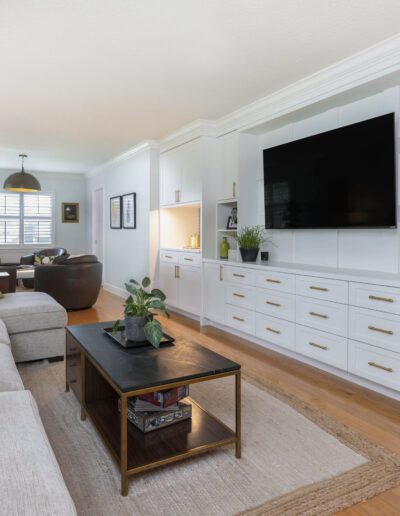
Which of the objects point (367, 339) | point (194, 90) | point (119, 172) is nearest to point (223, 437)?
point (367, 339)

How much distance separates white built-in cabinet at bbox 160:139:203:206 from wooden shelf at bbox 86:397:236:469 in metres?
3.20

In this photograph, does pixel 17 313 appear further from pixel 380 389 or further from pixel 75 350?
pixel 380 389

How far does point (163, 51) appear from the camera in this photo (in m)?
3.00

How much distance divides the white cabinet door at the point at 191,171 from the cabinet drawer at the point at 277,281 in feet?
4.98

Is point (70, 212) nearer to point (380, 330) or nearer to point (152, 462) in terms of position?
point (380, 330)

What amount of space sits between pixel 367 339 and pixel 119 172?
5.43m

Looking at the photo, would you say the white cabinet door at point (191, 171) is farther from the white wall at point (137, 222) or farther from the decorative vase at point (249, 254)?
the decorative vase at point (249, 254)

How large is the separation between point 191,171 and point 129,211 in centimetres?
200

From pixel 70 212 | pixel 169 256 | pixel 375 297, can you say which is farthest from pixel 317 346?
pixel 70 212

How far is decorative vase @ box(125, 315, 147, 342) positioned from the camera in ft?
7.24

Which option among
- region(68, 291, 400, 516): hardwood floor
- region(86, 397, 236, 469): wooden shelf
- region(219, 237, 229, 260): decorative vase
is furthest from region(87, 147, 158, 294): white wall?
region(86, 397, 236, 469): wooden shelf

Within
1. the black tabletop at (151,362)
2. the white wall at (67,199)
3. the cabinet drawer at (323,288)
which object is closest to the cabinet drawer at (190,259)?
the cabinet drawer at (323,288)

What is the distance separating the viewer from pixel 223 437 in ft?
6.30

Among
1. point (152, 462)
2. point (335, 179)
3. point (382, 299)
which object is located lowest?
point (152, 462)
